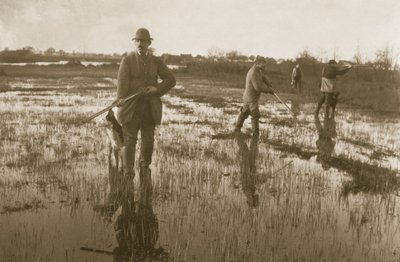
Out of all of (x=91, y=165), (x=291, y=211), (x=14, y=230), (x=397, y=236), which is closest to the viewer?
(x=14, y=230)

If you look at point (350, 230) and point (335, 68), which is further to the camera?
point (335, 68)

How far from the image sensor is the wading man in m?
6.68

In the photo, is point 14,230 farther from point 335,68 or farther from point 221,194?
point 335,68

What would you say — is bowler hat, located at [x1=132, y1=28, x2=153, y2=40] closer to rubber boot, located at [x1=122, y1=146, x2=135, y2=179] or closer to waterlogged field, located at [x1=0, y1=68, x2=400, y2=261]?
rubber boot, located at [x1=122, y1=146, x2=135, y2=179]

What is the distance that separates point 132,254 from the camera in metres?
4.45

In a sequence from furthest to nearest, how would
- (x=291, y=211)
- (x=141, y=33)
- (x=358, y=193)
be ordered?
(x=358, y=193)
(x=141, y=33)
(x=291, y=211)

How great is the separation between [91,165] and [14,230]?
310cm

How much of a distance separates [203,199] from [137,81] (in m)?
1.92

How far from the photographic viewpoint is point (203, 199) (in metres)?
6.33

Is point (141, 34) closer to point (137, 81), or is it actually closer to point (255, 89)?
point (137, 81)

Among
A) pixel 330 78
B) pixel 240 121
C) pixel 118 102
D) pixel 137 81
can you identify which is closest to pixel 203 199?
pixel 118 102

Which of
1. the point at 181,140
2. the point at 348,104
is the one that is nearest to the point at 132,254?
the point at 181,140

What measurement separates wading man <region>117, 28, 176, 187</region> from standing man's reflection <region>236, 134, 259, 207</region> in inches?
57.7

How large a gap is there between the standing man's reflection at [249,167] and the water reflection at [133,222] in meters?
1.38
